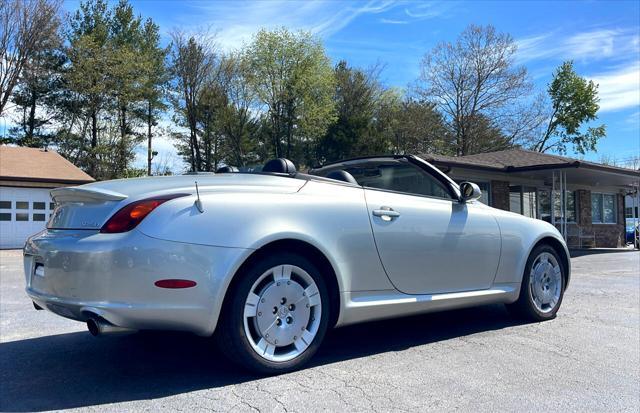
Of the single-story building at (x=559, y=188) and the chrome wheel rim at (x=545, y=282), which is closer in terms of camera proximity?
the chrome wheel rim at (x=545, y=282)

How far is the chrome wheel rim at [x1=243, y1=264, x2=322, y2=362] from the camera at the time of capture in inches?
130

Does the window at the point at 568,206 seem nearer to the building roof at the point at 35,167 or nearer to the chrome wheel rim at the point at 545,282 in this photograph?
the chrome wheel rim at the point at 545,282

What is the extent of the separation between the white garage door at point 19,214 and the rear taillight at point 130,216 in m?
19.8

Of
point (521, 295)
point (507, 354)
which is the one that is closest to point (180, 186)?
point (507, 354)

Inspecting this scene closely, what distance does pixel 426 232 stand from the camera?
4.16 meters

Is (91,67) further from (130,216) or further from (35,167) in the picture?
(130,216)

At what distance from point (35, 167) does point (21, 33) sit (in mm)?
11678

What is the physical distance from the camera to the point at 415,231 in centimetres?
409

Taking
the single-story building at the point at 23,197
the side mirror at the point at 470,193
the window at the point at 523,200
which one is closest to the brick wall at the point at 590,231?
the window at the point at 523,200

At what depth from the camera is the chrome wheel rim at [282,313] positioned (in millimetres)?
3297

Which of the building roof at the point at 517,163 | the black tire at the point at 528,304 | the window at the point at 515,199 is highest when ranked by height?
the building roof at the point at 517,163

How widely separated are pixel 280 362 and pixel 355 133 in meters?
36.8

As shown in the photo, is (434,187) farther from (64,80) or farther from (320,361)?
(64,80)

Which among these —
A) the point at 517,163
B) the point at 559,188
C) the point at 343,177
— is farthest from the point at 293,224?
the point at 559,188
